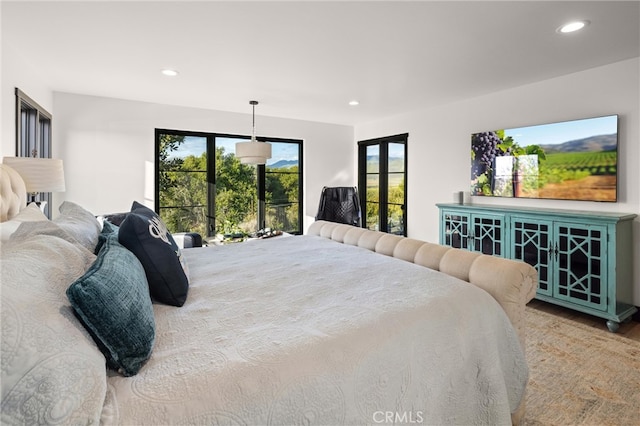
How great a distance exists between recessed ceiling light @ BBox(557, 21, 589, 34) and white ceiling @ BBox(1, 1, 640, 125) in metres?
0.05

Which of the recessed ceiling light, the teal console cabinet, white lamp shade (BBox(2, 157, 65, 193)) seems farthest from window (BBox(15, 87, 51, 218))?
the teal console cabinet

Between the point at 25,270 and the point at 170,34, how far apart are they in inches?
88.4

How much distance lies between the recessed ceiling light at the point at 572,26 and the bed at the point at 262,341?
6.32 feet

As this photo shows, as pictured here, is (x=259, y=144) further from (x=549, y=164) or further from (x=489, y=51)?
(x=549, y=164)

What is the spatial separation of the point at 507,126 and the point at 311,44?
268 centimetres

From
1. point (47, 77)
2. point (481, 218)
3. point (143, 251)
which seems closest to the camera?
point (143, 251)

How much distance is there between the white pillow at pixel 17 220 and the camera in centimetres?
127

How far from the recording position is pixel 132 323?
0.98 m

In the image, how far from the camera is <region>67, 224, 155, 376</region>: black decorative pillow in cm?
91

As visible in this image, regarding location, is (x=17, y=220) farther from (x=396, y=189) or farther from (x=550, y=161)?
(x=396, y=189)

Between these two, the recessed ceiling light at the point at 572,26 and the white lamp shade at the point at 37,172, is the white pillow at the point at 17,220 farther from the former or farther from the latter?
the recessed ceiling light at the point at 572,26

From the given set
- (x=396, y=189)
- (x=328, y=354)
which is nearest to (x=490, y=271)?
(x=328, y=354)

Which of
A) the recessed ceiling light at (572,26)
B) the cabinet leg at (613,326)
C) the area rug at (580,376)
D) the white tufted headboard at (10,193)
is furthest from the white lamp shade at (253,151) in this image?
the cabinet leg at (613,326)

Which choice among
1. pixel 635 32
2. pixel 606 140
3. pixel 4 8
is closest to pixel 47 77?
pixel 4 8
